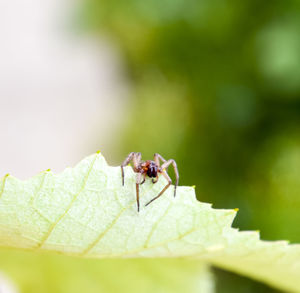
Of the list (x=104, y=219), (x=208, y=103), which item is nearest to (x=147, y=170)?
(x=104, y=219)

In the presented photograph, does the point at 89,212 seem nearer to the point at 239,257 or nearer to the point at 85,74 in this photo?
the point at 239,257

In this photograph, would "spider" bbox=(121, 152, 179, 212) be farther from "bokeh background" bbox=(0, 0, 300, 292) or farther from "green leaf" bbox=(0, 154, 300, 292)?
"bokeh background" bbox=(0, 0, 300, 292)

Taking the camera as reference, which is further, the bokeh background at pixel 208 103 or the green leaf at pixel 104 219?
the bokeh background at pixel 208 103

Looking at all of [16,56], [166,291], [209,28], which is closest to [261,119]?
[209,28]

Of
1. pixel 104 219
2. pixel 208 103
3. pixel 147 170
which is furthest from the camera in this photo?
pixel 208 103

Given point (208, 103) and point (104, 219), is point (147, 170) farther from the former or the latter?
→ point (208, 103)

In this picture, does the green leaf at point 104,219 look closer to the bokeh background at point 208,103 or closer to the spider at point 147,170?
the spider at point 147,170

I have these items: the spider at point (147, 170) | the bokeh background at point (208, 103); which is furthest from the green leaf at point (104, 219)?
the bokeh background at point (208, 103)
